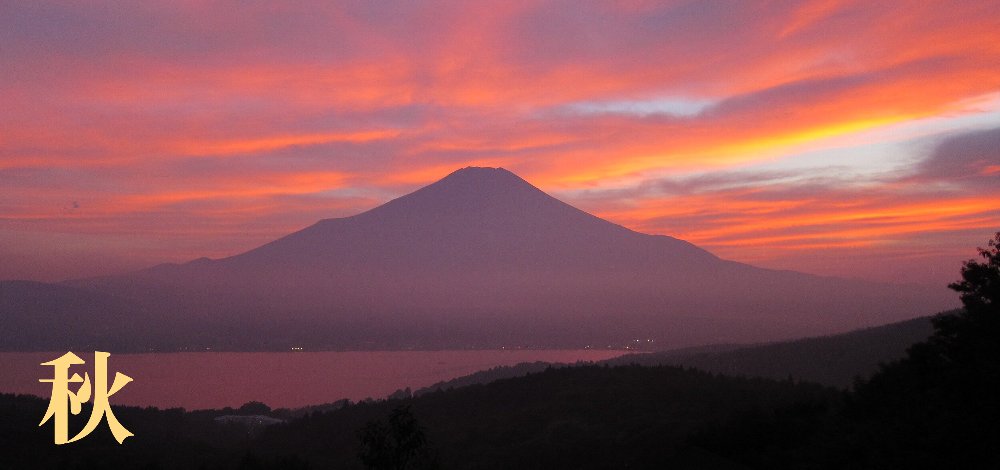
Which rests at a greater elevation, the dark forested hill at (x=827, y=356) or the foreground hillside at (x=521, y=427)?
the dark forested hill at (x=827, y=356)

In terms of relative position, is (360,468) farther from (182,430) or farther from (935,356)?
(182,430)

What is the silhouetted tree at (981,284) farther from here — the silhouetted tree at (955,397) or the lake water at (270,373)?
the lake water at (270,373)

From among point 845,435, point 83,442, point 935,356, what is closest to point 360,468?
point 83,442

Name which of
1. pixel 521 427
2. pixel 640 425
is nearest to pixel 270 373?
pixel 521 427

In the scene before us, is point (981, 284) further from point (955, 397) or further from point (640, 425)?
point (640, 425)

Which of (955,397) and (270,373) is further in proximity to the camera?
(270,373)

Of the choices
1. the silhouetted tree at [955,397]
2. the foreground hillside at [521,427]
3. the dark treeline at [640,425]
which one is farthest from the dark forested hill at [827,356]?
the silhouetted tree at [955,397]
